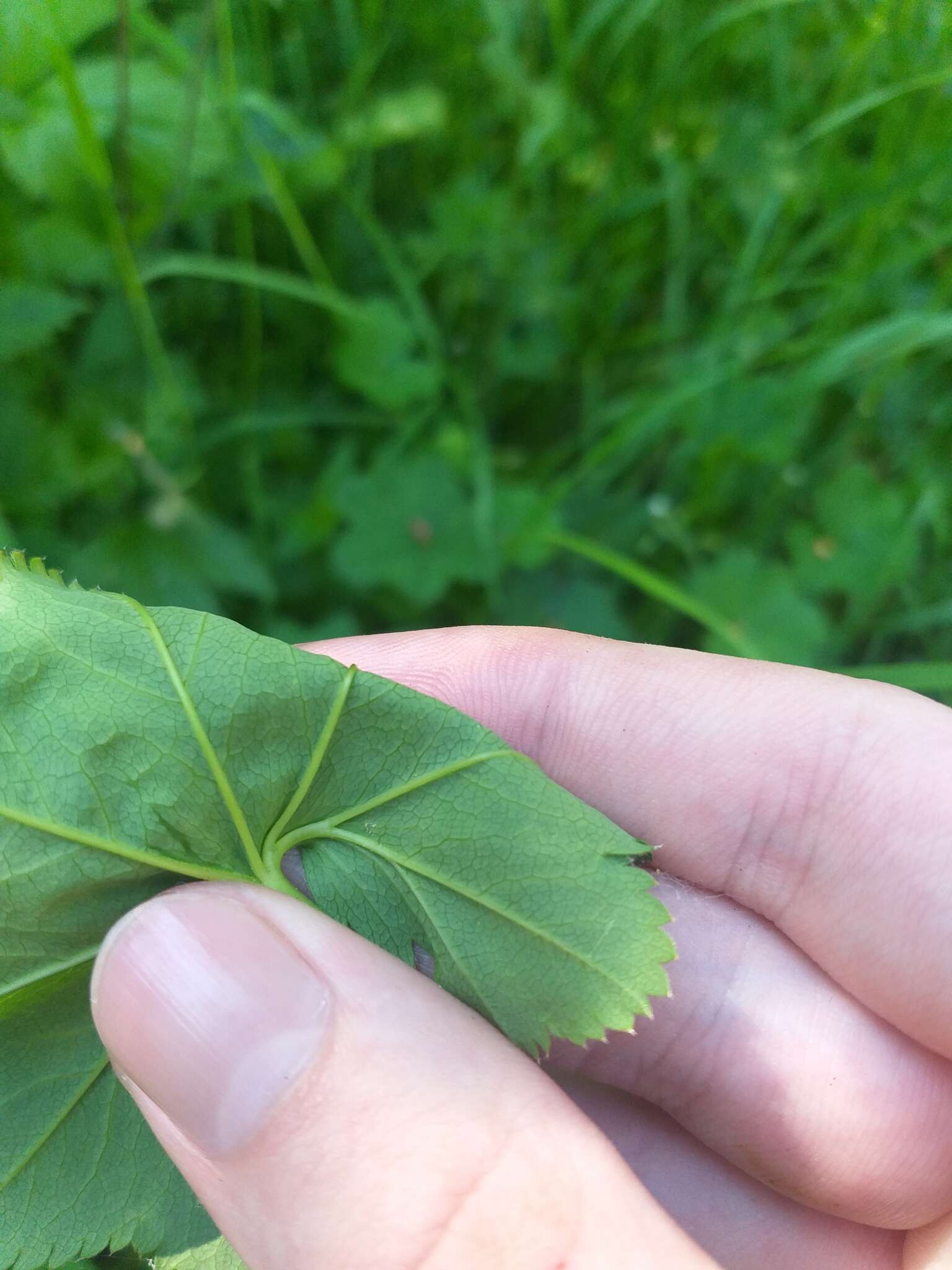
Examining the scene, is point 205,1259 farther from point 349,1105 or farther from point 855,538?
point 855,538

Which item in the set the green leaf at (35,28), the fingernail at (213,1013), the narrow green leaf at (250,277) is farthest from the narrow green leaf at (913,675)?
the green leaf at (35,28)

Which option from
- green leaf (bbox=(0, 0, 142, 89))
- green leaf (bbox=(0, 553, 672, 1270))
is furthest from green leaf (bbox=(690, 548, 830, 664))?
green leaf (bbox=(0, 0, 142, 89))

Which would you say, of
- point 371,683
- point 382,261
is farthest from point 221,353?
point 371,683

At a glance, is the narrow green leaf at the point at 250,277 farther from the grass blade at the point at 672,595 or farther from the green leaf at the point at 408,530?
the grass blade at the point at 672,595

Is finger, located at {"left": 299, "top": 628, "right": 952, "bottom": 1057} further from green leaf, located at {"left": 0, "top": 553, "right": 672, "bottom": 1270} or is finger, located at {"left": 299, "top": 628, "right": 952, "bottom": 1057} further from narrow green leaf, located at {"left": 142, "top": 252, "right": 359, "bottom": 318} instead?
narrow green leaf, located at {"left": 142, "top": 252, "right": 359, "bottom": 318}

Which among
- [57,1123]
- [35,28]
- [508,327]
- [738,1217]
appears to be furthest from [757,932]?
[35,28]

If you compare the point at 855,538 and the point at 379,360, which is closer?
the point at 379,360
